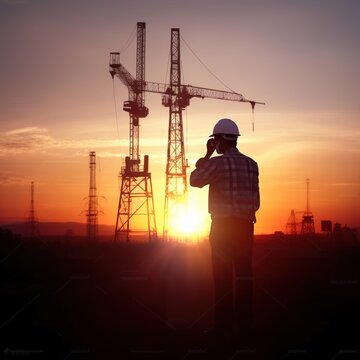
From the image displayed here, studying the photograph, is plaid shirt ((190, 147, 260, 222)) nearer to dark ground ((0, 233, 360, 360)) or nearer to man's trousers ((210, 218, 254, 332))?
man's trousers ((210, 218, 254, 332))

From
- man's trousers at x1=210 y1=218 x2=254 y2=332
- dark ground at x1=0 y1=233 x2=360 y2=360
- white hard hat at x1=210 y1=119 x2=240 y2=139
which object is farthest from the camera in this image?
white hard hat at x1=210 y1=119 x2=240 y2=139

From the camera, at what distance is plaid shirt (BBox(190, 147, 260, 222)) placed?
12.3m

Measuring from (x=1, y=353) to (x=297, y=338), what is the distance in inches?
189

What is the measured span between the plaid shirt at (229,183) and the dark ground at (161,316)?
1.83m

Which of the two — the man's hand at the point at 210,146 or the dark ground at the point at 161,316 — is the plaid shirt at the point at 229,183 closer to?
the man's hand at the point at 210,146

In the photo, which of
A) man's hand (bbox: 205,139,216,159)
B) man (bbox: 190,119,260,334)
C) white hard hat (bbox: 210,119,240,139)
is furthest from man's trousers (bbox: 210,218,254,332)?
white hard hat (bbox: 210,119,240,139)

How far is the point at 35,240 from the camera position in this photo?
21.8 meters

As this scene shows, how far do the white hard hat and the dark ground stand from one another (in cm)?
290

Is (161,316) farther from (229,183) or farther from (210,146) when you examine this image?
(210,146)

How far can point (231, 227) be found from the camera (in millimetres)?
12305

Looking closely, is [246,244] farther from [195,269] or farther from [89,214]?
[89,214]

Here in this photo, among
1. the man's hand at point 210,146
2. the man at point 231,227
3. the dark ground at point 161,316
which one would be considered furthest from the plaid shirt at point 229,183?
the dark ground at point 161,316

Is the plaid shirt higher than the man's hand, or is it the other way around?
the man's hand

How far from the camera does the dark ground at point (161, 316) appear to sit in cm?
1106
